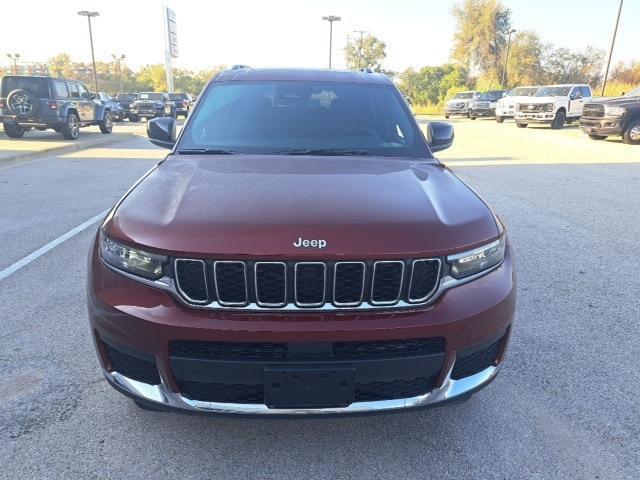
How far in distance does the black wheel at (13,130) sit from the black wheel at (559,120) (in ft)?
73.6

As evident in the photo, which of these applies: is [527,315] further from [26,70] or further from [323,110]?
[26,70]

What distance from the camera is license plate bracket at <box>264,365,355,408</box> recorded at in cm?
188

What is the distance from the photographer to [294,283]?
1.91 meters

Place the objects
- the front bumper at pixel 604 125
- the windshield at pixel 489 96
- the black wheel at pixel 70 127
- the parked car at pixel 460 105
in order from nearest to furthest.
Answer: the black wheel at pixel 70 127
the front bumper at pixel 604 125
the windshield at pixel 489 96
the parked car at pixel 460 105

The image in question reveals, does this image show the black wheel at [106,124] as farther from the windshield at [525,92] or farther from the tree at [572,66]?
the tree at [572,66]

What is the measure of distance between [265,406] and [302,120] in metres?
2.00

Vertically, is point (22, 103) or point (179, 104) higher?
point (22, 103)

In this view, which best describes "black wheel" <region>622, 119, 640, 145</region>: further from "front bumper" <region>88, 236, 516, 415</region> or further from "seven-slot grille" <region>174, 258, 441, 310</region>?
"seven-slot grille" <region>174, 258, 441, 310</region>

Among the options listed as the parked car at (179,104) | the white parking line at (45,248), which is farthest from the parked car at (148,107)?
the white parking line at (45,248)

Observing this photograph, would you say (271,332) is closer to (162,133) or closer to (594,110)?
(162,133)

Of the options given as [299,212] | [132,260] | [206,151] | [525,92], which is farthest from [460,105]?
[132,260]

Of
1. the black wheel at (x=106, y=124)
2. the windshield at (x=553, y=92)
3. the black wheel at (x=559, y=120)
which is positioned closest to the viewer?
the black wheel at (x=106, y=124)

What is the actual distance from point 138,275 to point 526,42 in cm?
6763

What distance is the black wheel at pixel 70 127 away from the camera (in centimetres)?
1625
